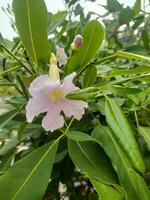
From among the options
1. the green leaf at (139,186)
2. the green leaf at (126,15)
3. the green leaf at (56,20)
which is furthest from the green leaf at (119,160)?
the green leaf at (126,15)

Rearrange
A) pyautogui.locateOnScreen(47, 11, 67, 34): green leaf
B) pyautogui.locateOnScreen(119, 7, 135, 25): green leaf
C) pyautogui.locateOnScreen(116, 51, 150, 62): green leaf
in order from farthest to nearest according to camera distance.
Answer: pyautogui.locateOnScreen(119, 7, 135, 25): green leaf
pyautogui.locateOnScreen(47, 11, 67, 34): green leaf
pyautogui.locateOnScreen(116, 51, 150, 62): green leaf

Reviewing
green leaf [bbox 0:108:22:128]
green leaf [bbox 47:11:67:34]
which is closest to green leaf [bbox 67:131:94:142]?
green leaf [bbox 0:108:22:128]

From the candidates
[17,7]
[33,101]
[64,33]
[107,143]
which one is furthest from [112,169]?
[64,33]

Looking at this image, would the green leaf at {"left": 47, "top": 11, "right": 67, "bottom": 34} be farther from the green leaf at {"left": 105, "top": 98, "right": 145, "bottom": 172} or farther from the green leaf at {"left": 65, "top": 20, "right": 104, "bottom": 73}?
the green leaf at {"left": 105, "top": 98, "right": 145, "bottom": 172}

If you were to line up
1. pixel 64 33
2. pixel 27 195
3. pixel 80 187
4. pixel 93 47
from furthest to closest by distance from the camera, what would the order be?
pixel 64 33
pixel 80 187
pixel 93 47
pixel 27 195

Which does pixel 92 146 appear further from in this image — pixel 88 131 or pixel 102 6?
pixel 102 6

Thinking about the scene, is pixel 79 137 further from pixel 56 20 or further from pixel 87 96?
pixel 56 20
